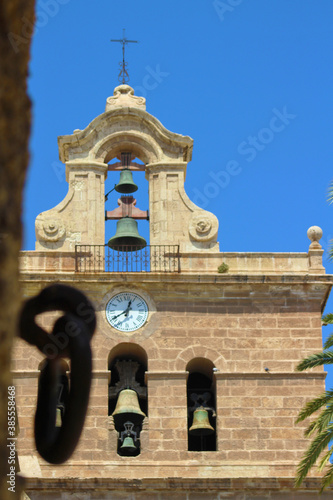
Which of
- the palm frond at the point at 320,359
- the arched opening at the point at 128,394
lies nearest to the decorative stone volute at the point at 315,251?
the arched opening at the point at 128,394

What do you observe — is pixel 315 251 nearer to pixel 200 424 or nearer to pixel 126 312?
pixel 126 312

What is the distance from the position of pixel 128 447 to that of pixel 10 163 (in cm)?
2154

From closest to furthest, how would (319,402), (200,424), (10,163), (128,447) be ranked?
(10,163) < (319,402) < (128,447) < (200,424)

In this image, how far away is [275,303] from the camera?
2577cm

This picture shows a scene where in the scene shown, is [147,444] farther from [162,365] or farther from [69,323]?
[69,323]

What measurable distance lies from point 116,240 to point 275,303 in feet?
12.1

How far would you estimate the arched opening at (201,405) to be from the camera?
2483 centimetres

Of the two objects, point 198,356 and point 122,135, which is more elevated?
point 122,135

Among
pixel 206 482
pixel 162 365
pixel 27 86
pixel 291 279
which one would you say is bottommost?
pixel 27 86

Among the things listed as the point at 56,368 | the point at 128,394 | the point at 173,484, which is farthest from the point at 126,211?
the point at 56,368

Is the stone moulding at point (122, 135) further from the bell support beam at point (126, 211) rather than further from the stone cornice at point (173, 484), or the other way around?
the stone cornice at point (173, 484)

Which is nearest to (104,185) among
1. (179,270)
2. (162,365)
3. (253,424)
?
(179,270)

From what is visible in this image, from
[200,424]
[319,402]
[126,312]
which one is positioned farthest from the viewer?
[126,312]

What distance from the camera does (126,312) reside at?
25.5 meters
